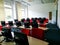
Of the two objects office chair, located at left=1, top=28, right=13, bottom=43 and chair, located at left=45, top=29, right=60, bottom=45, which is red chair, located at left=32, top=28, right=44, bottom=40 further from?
office chair, located at left=1, top=28, right=13, bottom=43

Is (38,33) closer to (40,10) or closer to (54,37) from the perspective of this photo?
(54,37)

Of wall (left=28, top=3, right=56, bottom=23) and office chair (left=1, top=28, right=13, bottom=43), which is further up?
wall (left=28, top=3, right=56, bottom=23)

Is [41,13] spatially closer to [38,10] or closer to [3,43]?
[38,10]

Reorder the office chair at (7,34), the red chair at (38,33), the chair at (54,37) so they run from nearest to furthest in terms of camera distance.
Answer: the chair at (54,37) → the office chair at (7,34) → the red chair at (38,33)

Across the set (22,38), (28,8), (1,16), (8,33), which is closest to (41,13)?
(28,8)

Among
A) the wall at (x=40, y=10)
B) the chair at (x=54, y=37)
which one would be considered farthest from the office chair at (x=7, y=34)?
the wall at (x=40, y=10)

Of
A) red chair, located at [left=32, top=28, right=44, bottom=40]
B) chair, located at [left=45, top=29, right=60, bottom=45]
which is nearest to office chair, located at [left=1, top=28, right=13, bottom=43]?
red chair, located at [left=32, top=28, right=44, bottom=40]

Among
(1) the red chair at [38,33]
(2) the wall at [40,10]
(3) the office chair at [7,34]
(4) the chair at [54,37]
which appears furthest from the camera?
(2) the wall at [40,10]

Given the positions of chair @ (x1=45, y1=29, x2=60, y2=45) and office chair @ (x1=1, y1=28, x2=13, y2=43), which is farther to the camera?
office chair @ (x1=1, y1=28, x2=13, y2=43)

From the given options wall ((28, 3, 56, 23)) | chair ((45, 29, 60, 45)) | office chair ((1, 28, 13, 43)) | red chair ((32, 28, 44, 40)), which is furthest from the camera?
wall ((28, 3, 56, 23))

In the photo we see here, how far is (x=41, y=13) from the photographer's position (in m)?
11.9

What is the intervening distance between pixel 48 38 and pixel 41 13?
970 centimetres

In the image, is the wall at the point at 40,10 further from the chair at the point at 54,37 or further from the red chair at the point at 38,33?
the chair at the point at 54,37

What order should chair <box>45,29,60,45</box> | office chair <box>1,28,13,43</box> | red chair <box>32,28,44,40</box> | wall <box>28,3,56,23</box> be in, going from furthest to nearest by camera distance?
1. wall <box>28,3,56,23</box>
2. red chair <box>32,28,44,40</box>
3. office chair <box>1,28,13,43</box>
4. chair <box>45,29,60,45</box>
